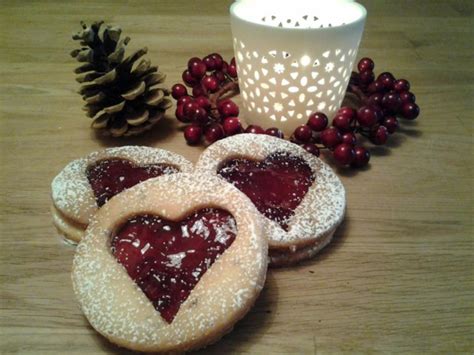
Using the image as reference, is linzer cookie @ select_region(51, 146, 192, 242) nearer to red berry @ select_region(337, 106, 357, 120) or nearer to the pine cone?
the pine cone

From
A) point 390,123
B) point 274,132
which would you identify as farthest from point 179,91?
point 390,123

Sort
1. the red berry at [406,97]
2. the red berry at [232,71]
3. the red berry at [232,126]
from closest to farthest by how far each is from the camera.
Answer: the red berry at [232,126] < the red berry at [406,97] < the red berry at [232,71]

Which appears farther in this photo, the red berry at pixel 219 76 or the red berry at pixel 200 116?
the red berry at pixel 219 76

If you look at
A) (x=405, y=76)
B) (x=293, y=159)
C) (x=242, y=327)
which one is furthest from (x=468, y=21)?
(x=242, y=327)

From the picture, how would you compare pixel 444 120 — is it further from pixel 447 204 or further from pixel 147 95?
pixel 147 95

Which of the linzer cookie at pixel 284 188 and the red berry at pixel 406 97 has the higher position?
the red berry at pixel 406 97

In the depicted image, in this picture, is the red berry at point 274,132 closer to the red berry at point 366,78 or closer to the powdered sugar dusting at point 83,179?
the powdered sugar dusting at point 83,179

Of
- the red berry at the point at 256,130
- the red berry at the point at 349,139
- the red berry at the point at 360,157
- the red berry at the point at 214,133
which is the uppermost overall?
the red berry at the point at 256,130

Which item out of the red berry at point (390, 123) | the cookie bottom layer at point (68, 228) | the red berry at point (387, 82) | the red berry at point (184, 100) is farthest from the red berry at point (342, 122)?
the cookie bottom layer at point (68, 228)

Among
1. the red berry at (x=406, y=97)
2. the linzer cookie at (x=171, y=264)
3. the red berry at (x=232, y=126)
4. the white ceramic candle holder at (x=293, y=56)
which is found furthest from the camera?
the red berry at (x=406, y=97)
